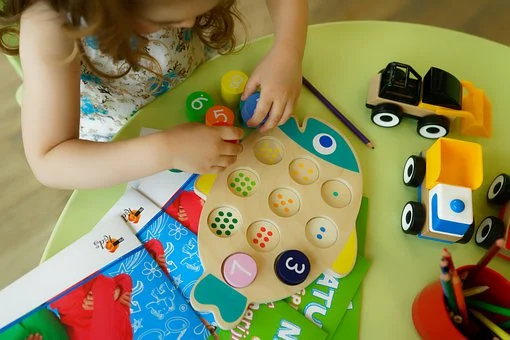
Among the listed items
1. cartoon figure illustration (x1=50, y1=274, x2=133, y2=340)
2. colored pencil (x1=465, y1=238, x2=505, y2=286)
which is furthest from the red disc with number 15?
colored pencil (x1=465, y1=238, x2=505, y2=286)

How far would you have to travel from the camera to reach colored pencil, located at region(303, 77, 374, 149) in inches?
24.0

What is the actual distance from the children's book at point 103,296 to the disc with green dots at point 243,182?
103mm

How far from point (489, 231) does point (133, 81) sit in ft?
1.63

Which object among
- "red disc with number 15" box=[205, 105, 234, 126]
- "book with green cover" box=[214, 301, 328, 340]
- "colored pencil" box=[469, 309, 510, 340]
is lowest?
"book with green cover" box=[214, 301, 328, 340]

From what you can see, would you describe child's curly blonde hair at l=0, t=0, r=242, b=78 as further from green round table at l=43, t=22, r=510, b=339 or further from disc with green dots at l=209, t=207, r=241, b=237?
disc with green dots at l=209, t=207, r=241, b=237

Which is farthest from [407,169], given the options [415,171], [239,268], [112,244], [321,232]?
[112,244]

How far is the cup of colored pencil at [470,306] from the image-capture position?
45cm

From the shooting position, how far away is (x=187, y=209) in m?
0.55

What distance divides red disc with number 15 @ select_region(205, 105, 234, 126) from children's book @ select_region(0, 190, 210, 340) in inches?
6.0

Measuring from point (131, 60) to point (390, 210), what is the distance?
0.34 metres

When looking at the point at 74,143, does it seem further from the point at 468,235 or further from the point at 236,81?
the point at 468,235

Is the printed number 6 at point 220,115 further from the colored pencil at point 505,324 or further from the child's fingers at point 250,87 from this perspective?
the colored pencil at point 505,324

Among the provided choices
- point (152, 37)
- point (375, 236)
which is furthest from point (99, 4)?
point (375, 236)

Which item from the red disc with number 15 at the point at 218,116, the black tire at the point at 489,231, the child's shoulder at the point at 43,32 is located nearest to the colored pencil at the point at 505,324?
the black tire at the point at 489,231
